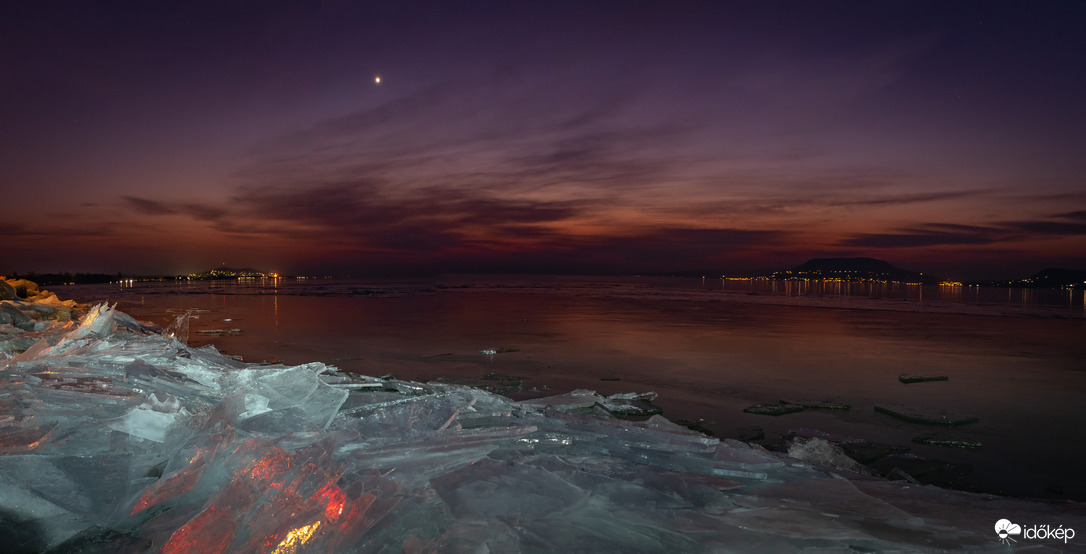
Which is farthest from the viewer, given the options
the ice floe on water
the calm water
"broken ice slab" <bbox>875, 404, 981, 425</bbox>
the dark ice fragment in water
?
the dark ice fragment in water

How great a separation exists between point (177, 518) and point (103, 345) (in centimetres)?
354

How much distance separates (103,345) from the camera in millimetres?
4395

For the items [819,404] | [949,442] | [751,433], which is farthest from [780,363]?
[751,433]

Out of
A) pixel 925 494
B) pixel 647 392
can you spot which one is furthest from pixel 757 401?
pixel 925 494

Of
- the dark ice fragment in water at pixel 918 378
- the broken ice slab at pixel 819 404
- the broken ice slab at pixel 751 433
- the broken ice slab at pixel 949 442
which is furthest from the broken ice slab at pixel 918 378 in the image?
the broken ice slab at pixel 751 433

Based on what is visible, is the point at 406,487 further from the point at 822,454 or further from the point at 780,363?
the point at 780,363

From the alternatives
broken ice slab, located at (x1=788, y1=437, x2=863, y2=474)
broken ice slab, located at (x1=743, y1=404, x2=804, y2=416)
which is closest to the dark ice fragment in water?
broken ice slab, located at (x1=743, y1=404, x2=804, y2=416)

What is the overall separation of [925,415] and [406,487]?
447 centimetres

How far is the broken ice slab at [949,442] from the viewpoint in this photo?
3631 mm

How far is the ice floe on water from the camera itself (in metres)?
1.67

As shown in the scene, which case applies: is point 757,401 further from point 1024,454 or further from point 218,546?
point 218,546

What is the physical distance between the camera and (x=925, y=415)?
4.38 meters

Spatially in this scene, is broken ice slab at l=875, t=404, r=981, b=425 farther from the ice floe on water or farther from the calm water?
the ice floe on water

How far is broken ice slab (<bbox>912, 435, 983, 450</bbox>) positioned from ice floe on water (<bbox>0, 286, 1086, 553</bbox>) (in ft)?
4.25
